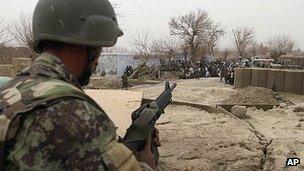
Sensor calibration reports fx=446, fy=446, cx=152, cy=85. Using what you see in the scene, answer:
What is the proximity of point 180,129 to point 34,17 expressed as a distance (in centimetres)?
658

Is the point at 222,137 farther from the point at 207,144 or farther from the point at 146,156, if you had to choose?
the point at 146,156

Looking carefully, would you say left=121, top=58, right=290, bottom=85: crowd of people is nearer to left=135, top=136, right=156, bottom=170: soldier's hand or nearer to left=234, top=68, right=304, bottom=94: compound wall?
left=234, top=68, right=304, bottom=94: compound wall

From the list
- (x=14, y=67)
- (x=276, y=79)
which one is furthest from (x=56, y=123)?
(x=276, y=79)

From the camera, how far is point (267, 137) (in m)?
7.34

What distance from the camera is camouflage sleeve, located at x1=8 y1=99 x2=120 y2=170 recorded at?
104 centimetres

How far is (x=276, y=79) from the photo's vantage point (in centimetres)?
1442

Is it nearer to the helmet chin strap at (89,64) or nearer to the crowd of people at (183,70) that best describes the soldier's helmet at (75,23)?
the helmet chin strap at (89,64)

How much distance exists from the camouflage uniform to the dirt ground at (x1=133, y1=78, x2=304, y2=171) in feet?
14.6

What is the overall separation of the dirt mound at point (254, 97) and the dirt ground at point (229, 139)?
4.60 feet

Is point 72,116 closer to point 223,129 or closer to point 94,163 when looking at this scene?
point 94,163

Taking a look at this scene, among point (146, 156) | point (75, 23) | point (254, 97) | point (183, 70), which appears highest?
point (75, 23)

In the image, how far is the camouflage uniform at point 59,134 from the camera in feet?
3.42

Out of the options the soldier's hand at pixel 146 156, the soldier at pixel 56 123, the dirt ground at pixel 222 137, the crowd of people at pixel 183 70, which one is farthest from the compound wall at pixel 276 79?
the soldier at pixel 56 123

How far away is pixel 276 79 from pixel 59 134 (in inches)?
553
